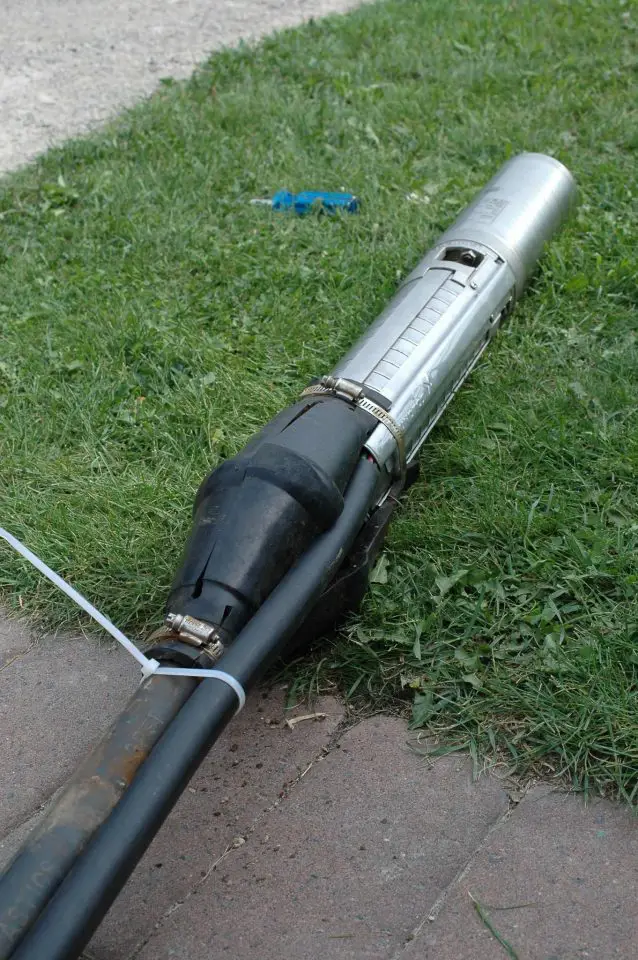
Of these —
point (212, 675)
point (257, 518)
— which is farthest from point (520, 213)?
point (212, 675)

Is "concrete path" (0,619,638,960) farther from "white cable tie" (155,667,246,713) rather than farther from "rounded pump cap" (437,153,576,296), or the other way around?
"rounded pump cap" (437,153,576,296)

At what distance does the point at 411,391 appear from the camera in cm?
249

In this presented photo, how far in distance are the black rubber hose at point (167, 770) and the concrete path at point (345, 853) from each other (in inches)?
11.9

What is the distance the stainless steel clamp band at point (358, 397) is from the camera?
2.38 meters

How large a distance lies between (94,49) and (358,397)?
4069mm

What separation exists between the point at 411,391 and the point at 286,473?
59 centimetres

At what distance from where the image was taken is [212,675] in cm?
174

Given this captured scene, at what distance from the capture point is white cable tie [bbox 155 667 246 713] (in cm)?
173

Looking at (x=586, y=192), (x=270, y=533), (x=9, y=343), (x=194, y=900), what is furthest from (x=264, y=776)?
(x=586, y=192)

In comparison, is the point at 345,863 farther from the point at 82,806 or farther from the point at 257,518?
the point at 257,518

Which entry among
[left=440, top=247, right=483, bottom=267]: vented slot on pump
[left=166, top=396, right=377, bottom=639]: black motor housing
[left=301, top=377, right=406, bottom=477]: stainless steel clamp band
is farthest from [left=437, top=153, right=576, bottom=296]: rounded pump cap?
[left=166, top=396, right=377, bottom=639]: black motor housing

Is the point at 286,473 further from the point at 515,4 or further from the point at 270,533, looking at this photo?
the point at 515,4

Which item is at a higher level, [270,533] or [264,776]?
[270,533]

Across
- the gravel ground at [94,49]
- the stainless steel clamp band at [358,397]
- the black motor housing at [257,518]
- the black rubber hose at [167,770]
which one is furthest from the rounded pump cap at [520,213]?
the gravel ground at [94,49]
